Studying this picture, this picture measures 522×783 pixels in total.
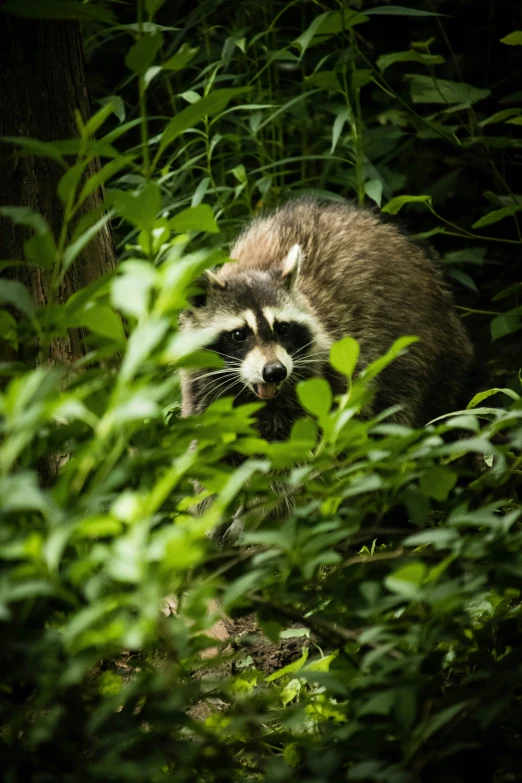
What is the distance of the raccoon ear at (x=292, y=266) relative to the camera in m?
3.76

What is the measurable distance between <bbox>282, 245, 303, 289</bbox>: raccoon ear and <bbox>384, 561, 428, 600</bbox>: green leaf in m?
2.51

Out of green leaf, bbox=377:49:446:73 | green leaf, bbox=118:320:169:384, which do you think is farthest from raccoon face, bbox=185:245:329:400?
green leaf, bbox=118:320:169:384

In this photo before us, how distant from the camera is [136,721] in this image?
1474 millimetres

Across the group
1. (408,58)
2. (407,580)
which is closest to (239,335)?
(408,58)

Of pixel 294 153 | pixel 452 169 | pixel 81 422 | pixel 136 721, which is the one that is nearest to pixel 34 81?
pixel 81 422

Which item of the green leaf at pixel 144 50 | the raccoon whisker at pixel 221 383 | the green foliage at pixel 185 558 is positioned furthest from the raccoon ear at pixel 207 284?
the green leaf at pixel 144 50

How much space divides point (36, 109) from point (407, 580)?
1969mm

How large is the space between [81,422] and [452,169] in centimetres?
430

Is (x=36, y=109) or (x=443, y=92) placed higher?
(x=36, y=109)

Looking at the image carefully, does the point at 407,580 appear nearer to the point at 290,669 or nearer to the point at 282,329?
the point at 290,669

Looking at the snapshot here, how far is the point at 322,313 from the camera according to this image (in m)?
3.98

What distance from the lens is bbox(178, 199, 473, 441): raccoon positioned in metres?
3.73

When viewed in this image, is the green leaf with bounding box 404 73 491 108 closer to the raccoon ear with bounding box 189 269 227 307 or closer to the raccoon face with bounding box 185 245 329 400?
the raccoon face with bounding box 185 245 329 400

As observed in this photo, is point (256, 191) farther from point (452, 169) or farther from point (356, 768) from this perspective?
point (356, 768)
